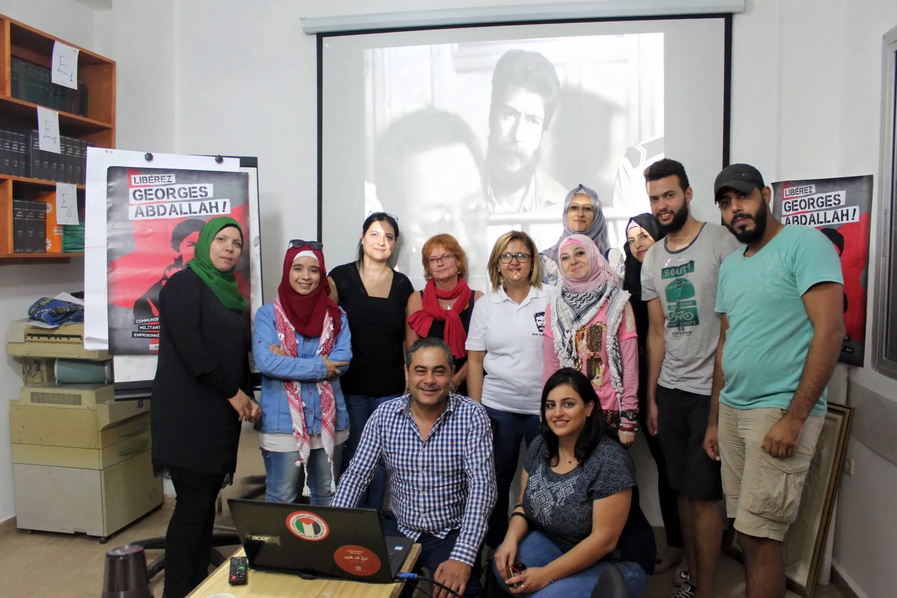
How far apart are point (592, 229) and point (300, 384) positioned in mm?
1516

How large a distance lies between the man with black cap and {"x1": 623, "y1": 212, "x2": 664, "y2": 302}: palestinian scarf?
78cm

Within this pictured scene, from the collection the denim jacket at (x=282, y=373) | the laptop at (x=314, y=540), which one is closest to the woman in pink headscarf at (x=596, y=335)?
the denim jacket at (x=282, y=373)

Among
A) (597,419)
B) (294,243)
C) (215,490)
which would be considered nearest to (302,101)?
(294,243)

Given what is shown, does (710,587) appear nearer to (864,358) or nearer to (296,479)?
(864,358)

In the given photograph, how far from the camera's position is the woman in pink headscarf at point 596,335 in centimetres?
231

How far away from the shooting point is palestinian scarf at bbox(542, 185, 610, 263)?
9.60 ft

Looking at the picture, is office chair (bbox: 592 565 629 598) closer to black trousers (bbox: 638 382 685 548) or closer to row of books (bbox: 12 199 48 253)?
black trousers (bbox: 638 382 685 548)

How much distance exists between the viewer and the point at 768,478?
6.06 ft

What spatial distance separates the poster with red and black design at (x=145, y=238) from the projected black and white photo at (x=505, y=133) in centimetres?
88

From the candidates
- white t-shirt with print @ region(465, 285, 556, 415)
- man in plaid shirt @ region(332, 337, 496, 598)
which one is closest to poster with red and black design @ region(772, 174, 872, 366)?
white t-shirt with print @ region(465, 285, 556, 415)

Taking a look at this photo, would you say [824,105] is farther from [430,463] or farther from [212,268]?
[212,268]

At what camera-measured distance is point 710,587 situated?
2.24 metres

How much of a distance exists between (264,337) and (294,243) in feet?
1.42

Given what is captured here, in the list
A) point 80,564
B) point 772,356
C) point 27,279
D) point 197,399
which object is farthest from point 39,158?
point 772,356
